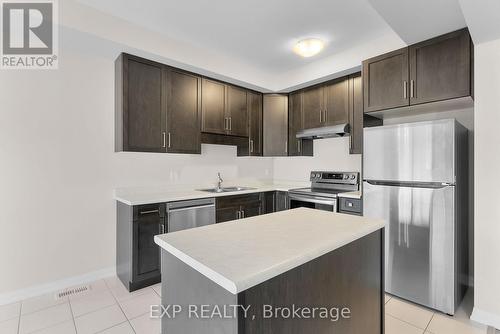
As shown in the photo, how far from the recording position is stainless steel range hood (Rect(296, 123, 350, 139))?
3113 mm

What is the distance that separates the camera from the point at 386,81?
8.34 ft

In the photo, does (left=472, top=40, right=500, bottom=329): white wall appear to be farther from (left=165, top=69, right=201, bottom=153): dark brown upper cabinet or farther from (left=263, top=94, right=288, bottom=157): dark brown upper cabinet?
(left=165, top=69, right=201, bottom=153): dark brown upper cabinet

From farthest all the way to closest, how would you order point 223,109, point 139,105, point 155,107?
point 223,109 → point 155,107 → point 139,105

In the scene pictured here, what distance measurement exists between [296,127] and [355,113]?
0.91m

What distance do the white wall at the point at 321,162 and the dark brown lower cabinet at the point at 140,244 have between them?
7.55 ft

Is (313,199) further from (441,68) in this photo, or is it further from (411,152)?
(441,68)

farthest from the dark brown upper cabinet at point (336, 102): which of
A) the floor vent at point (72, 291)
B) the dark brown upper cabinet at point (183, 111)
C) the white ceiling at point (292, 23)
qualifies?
the floor vent at point (72, 291)

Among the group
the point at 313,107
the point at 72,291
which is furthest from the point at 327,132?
the point at 72,291

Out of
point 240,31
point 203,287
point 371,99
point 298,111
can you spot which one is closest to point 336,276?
point 203,287

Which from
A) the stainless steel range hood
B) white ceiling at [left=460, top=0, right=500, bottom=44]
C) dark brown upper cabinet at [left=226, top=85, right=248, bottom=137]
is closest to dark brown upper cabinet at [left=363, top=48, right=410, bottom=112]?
the stainless steel range hood

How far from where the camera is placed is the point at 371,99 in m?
2.64

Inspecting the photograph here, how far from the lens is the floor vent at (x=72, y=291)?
2.39 metres

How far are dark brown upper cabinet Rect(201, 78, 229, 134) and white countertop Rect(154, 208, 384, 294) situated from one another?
1997 millimetres

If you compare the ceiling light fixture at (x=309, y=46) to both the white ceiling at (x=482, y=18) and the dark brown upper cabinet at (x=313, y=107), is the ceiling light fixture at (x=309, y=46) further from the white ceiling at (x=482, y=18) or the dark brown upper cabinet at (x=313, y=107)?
the white ceiling at (x=482, y=18)
